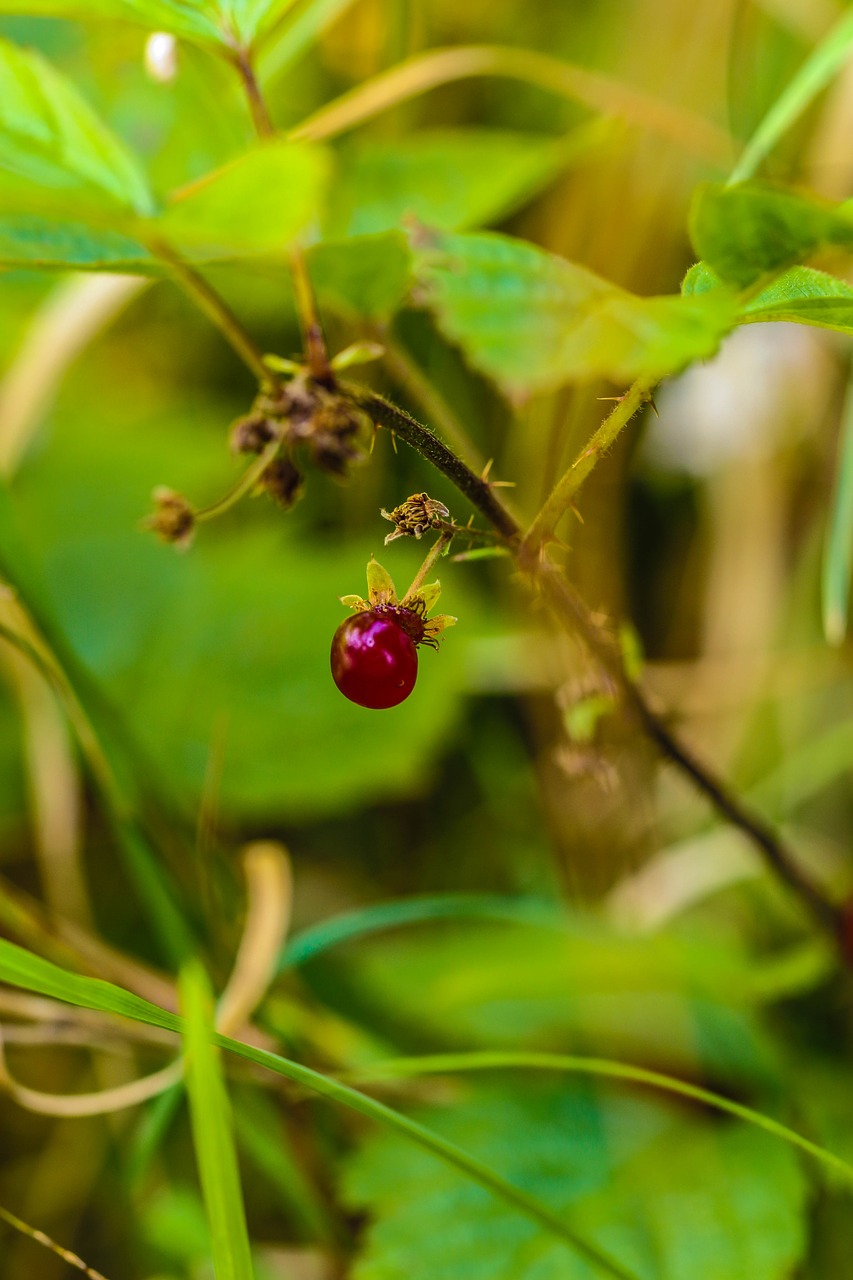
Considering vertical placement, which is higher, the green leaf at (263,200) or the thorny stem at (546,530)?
the thorny stem at (546,530)

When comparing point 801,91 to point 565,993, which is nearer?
point 801,91

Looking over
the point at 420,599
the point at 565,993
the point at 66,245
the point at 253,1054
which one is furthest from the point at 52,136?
the point at 565,993

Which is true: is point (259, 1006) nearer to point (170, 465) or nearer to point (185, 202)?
point (185, 202)

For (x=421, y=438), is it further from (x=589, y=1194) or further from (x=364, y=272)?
(x=589, y=1194)

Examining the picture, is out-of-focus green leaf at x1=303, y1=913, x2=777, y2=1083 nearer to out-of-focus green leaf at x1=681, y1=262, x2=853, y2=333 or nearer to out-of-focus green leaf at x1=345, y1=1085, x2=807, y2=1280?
out-of-focus green leaf at x1=345, y1=1085, x2=807, y2=1280

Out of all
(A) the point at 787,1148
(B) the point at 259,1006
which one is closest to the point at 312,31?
(B) the point at 259,1006

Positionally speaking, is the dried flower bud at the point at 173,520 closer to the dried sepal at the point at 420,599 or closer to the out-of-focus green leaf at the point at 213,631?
the dried sepal at the point at 420,599

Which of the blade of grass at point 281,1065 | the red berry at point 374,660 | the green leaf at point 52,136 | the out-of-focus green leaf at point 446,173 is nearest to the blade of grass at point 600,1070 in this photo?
the blade of grass at point 281,1065

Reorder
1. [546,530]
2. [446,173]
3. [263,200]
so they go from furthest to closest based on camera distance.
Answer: [446,173] → [546,530] → [263,200]
